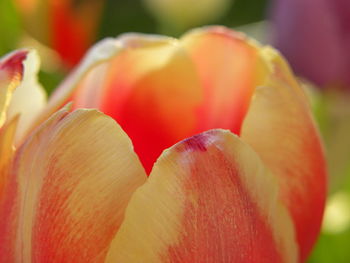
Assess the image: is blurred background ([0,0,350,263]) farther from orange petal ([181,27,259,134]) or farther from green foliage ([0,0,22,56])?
orange petal ([181,27,259,134])

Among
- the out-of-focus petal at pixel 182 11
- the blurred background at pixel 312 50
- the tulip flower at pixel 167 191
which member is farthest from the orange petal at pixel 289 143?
the out-of-focus petal at pixel 182 11

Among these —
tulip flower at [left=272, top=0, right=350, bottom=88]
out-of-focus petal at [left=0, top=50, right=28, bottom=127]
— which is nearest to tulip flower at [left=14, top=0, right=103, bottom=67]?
tulip flower at [left=272, top=0, right=350, bottom=88]

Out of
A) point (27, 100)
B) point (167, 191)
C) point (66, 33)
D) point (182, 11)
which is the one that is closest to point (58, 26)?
point (66, 33)

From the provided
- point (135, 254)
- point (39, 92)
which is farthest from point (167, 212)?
point (39, 92)

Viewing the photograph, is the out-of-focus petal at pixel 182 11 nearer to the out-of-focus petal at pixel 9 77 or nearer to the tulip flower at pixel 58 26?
the tulip flower at pixel 58 26

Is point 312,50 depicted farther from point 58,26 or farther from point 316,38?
point 58,26

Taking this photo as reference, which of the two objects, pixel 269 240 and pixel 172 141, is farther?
pixel 172 141

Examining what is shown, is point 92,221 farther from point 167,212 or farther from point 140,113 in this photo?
point 140,113
